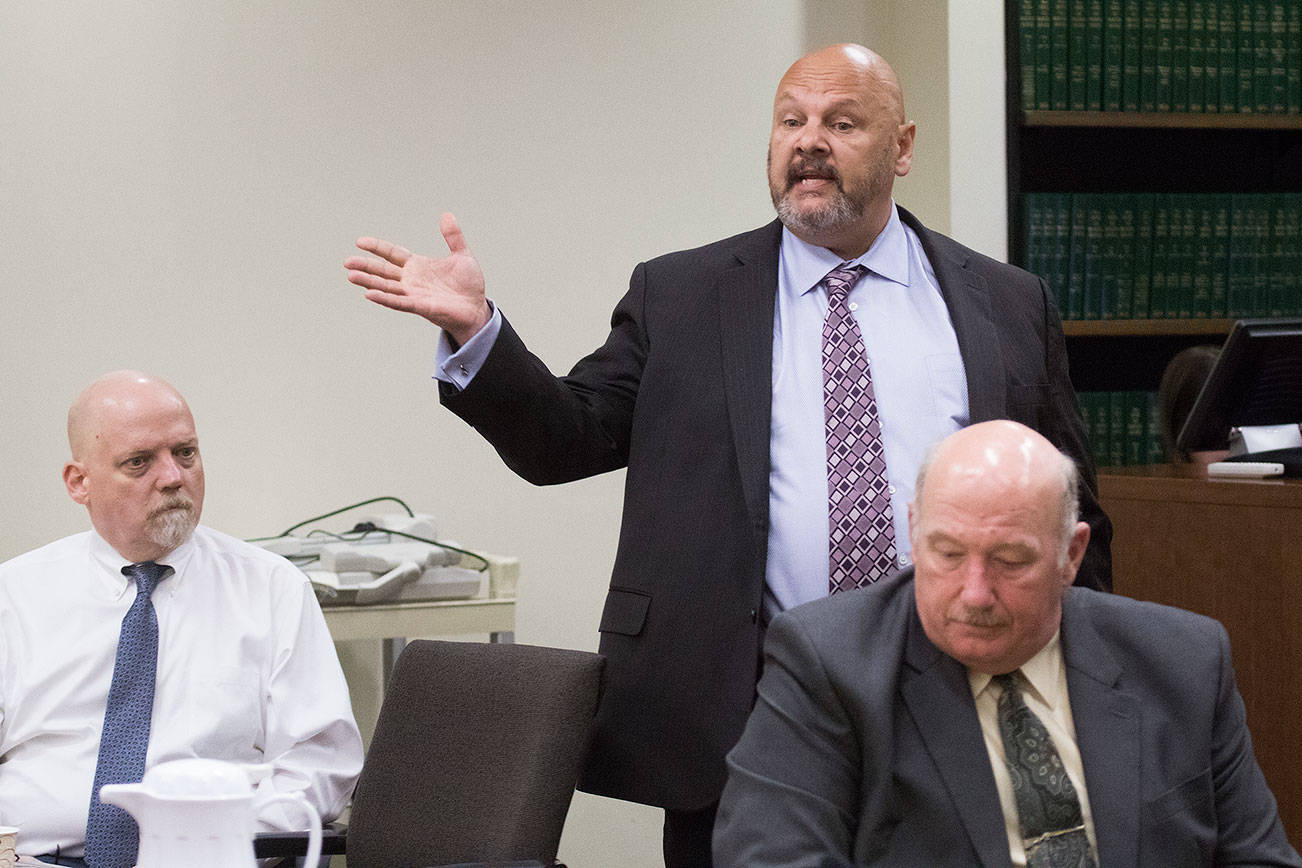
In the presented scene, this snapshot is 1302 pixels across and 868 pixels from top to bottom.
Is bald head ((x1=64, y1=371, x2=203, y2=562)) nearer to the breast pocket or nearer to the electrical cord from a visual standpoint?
the breast pocket

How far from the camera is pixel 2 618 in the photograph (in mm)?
2355

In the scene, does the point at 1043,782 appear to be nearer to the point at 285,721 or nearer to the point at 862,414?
the point at 862,414

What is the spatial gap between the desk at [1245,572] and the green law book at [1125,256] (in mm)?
985

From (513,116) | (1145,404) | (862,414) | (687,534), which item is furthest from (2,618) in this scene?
(1145,404)

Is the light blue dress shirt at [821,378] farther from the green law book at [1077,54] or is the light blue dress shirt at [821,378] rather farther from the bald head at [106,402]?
the green law book at [1077,54]

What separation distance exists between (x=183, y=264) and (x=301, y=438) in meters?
0.54

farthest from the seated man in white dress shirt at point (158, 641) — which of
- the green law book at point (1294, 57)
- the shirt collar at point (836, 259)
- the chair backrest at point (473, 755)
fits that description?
the green law book at point (1294, 57)

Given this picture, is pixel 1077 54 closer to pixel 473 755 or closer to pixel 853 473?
pixel 853 473

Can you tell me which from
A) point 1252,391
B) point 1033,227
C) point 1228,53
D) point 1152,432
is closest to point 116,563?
point 1252,391

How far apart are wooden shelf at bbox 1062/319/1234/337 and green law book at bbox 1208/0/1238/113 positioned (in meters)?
0.62

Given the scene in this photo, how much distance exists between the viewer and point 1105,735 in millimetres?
1627

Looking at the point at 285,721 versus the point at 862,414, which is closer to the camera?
the point at 862,414

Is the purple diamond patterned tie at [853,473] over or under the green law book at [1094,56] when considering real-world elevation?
under

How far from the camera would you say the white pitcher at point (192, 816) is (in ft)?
4.65
